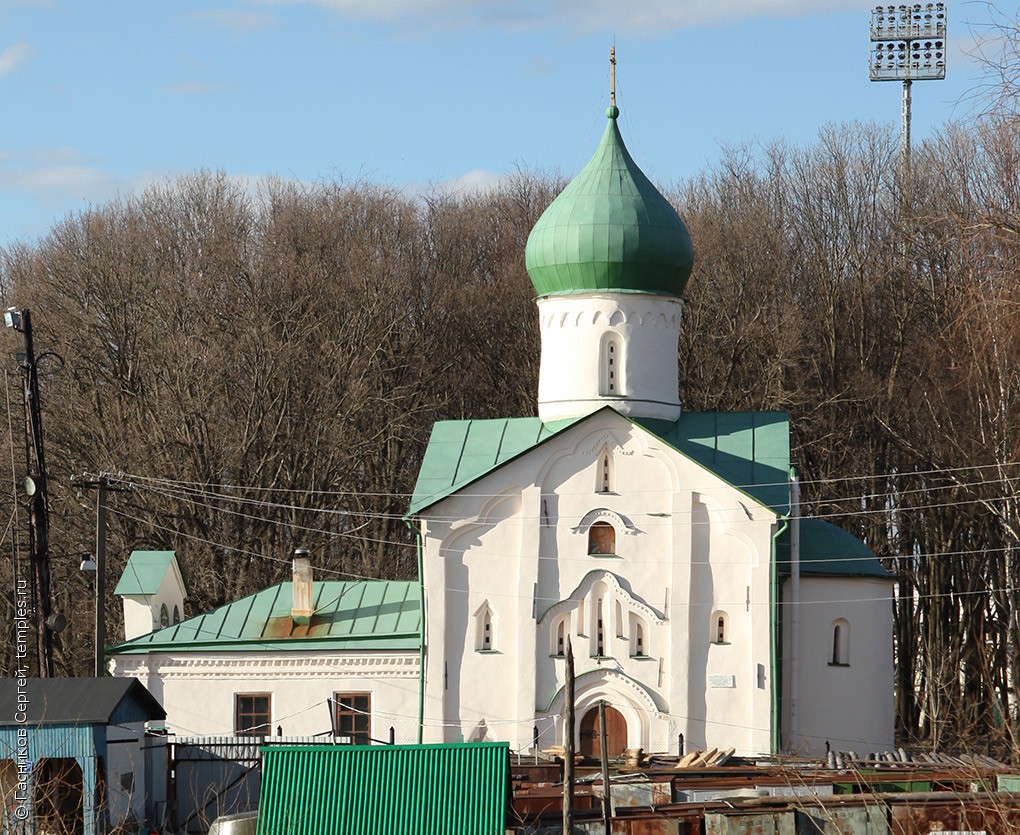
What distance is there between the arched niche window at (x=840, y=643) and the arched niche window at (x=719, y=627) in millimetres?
1794

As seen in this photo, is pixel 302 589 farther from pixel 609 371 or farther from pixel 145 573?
pixel 609 371

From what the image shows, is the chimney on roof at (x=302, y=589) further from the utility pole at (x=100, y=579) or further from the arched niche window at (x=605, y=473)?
the arched niche window at (x=605, y=473)

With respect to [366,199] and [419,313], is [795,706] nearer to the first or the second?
[419,313]

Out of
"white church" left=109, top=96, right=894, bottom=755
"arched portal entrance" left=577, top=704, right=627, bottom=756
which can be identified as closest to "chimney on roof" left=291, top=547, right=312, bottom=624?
"white church" left=109, top=96, right=894, bottom=755

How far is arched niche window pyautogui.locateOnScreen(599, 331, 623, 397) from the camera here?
2686 cm

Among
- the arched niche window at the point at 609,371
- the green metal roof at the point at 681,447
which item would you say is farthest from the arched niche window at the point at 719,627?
the arched niche window at the point at 609,371

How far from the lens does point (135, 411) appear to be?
36719 mm

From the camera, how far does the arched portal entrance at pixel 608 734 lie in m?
24.8

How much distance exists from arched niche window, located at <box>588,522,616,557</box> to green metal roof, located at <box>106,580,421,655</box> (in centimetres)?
306

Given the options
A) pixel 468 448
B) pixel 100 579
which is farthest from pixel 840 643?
pixel 100 579

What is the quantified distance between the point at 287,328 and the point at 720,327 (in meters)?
9.47

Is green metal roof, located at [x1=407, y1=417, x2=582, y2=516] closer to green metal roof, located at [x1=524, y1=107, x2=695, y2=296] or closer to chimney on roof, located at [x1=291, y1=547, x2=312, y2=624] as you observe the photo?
chimney on roof, located at [x1=291, y1=547, x2=312, y2=624]

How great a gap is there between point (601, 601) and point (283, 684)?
5014mm

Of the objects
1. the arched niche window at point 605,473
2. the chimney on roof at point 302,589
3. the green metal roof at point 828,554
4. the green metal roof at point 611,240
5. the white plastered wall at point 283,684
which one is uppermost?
the green metal roof at point 611,240
